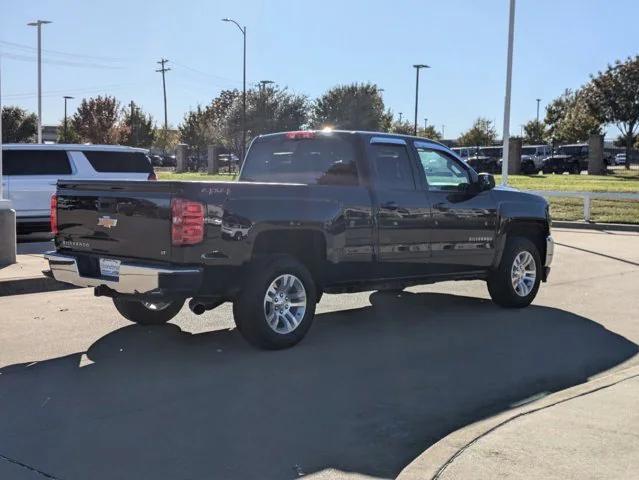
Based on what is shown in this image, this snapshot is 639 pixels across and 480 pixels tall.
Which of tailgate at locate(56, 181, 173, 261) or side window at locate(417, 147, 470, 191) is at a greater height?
side window at locate(417, 147, 470, 191)

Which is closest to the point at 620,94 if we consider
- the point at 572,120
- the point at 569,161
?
the point at 569,161

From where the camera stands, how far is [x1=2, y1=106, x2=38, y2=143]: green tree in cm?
7011

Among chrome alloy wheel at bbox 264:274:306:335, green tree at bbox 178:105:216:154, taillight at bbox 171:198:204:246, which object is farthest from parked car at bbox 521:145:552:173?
taillight at bbox 171:198:204:246

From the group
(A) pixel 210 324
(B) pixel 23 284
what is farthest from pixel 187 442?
(B) pixel 23 284

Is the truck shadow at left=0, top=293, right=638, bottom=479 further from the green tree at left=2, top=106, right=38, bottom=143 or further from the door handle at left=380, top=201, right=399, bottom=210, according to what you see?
the green tree at left=2, top=106, right=38, bottom=143

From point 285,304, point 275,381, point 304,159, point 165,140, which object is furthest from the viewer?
point 165,140

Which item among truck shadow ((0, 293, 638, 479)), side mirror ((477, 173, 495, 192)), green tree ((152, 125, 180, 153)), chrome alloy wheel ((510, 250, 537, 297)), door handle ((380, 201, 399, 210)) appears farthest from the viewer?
green tree ((152, 125, 180, 153))

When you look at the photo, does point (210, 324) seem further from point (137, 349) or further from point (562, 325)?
point (562, 325)

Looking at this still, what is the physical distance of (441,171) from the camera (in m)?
8.03

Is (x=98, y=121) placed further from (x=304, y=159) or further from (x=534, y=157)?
(x=304, y=159)

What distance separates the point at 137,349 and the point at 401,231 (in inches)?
113

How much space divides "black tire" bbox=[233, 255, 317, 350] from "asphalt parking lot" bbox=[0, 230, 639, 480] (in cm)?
14

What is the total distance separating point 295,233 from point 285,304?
0.66m

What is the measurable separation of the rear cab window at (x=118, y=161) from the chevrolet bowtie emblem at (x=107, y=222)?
8.68 meters
